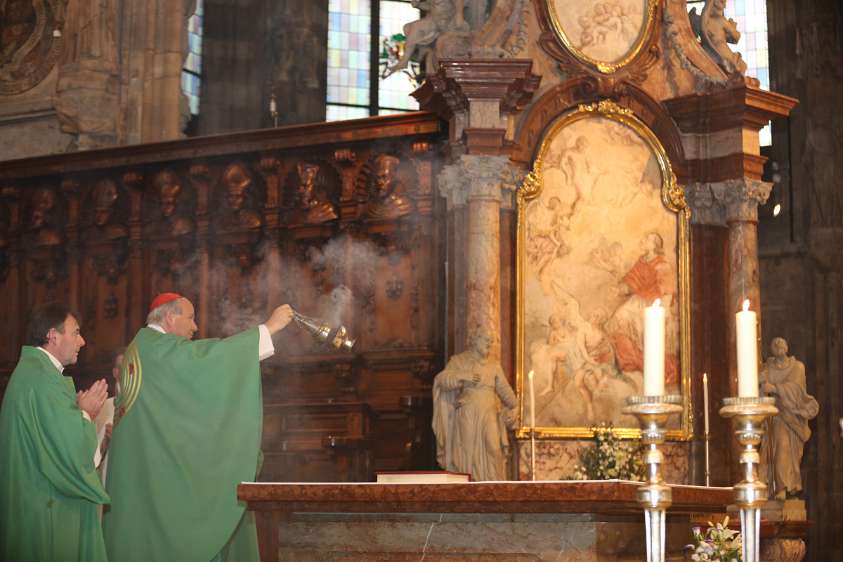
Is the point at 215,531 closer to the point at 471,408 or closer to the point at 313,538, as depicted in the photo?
the point at 313,538

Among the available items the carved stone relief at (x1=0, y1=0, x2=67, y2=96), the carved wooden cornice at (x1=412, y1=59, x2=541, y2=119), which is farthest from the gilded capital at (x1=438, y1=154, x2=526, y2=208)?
the carved stone relief at (x1=0, y1=0, x2=67, y2=96)

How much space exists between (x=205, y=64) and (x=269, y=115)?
1385 millimetres

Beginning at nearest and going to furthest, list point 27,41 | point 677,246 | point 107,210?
point 677,246, point 107,210, point 27,41

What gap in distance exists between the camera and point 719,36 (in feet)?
41.9

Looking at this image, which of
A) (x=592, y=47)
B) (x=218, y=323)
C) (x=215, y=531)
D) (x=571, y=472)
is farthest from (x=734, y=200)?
(x=215, y=531)

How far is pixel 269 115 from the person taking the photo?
20.1 meters

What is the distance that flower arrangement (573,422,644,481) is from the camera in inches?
447

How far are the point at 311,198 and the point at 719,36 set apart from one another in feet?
12.6

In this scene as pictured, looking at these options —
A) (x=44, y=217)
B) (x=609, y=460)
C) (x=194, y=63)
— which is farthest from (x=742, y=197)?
(x=194, y=63)

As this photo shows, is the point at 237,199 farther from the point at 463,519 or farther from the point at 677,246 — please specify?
the point at 463,519

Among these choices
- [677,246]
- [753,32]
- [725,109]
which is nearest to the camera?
[677,246]

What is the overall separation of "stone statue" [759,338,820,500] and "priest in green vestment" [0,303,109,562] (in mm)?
7236

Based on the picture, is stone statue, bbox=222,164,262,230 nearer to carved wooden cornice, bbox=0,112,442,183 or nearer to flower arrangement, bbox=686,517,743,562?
carved wooden cornice, bbox=0,112,442,183

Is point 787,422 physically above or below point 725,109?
below
